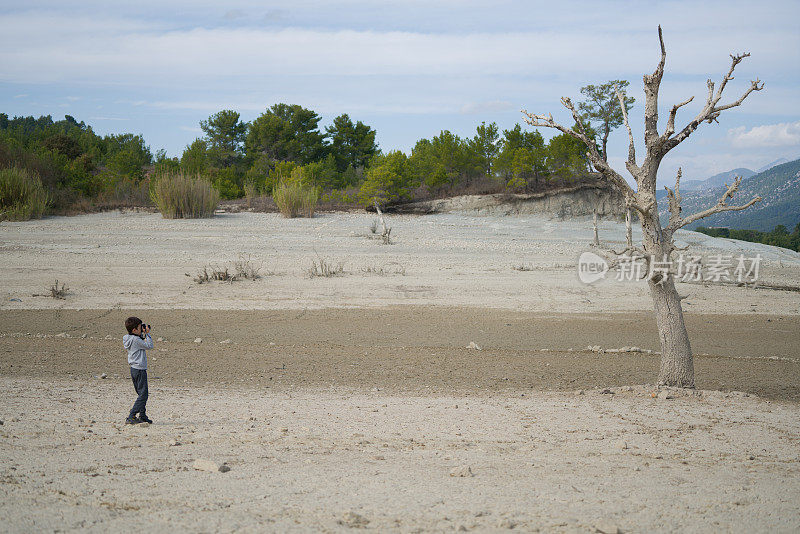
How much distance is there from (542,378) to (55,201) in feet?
73.2

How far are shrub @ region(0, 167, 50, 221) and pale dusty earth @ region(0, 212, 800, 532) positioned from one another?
20.0ft

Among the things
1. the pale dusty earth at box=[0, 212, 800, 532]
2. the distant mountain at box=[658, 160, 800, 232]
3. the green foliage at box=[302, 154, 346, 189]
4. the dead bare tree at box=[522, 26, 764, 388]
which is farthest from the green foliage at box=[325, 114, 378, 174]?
the dead bare tree at box=[522, 26, 764, 388]

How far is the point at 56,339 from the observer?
9.73 meters

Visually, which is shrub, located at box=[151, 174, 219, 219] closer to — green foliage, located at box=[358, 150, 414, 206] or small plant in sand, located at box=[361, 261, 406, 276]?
green foliage, located at box=[358, 150, 414, 206]

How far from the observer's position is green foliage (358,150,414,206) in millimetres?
29516

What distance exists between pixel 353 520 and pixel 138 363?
113 inches

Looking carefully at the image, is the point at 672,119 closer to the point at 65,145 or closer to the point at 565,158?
the point at 565,158

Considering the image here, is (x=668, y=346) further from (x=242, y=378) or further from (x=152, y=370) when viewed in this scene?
(x=152, y=370)

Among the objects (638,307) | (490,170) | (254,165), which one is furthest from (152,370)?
(254,165)

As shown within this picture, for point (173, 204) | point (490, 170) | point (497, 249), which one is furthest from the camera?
point (490, 170)

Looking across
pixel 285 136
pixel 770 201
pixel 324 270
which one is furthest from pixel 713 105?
pixel 770 201

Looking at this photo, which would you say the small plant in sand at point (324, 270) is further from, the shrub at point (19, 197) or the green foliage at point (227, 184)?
the green foliage at point (227, 184)

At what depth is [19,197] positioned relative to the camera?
879 inches

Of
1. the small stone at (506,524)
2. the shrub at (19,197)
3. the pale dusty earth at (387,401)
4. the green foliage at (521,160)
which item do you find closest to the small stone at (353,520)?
the pale dusty earth at (387,401)
